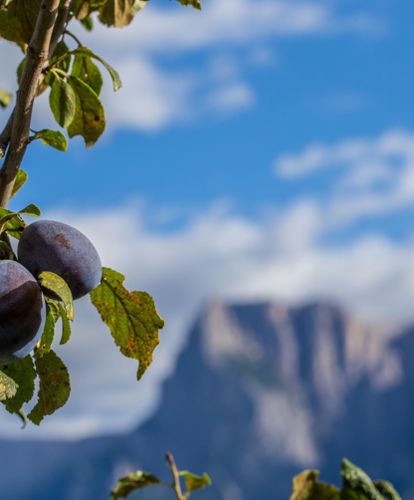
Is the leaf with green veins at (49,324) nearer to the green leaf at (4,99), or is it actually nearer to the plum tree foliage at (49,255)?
the plum tree foliage at (49,255)

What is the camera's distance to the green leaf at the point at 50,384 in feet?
6.40

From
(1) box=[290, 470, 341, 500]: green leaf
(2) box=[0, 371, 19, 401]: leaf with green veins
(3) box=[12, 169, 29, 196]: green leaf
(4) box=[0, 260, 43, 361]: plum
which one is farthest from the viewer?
(1) box=[290, 470, 341, 500]: green leaf

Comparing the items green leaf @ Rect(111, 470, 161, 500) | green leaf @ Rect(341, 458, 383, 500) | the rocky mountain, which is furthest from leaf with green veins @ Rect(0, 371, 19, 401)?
the rocky mountain

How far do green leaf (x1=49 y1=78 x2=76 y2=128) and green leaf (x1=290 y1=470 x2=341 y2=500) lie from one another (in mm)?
1179

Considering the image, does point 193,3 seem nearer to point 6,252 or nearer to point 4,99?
point 6,252

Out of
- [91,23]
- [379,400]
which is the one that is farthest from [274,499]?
[91,23]

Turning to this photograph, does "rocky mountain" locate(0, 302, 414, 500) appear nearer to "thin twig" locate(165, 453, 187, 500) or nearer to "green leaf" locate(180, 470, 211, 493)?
"green leaf" locate(180, 470, 211, 493)

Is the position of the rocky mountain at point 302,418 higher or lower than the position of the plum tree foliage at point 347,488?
lower

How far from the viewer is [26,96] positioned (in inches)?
67.5

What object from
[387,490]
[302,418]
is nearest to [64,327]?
[387,490]

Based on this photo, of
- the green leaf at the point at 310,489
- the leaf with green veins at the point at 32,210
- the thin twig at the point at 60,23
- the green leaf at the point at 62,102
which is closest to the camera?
the leaf with green veins at the point at 32,210

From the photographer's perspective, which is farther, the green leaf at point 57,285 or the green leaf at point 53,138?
the green leaf at point 53,138

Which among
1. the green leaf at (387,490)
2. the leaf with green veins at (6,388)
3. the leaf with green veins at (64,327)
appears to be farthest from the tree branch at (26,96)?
the green leaf at (387,490)

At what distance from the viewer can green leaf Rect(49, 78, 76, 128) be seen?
210 cm
